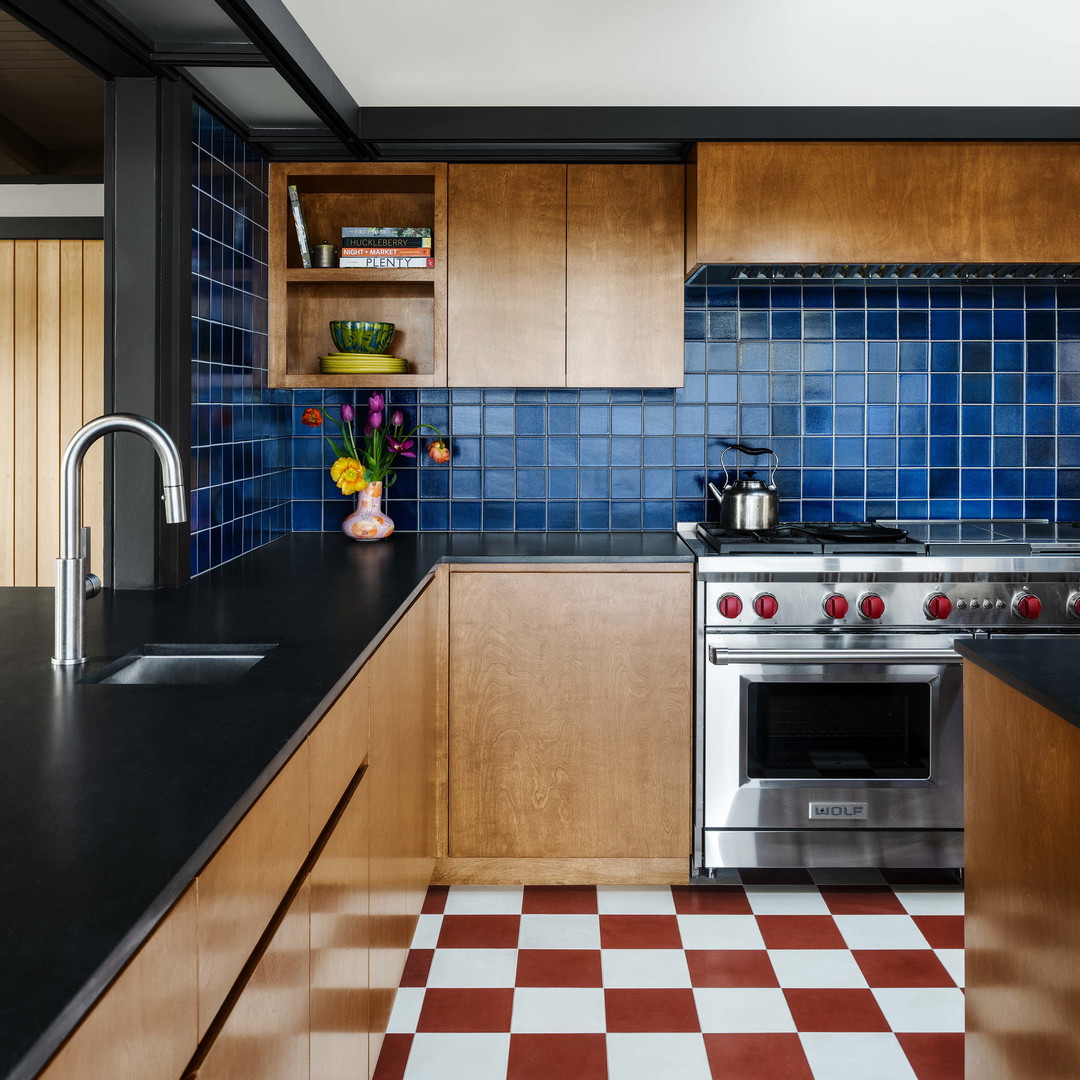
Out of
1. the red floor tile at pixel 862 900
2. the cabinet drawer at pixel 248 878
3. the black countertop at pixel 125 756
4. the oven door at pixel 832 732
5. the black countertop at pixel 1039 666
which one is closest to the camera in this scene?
the black countertop at pixel 125 756

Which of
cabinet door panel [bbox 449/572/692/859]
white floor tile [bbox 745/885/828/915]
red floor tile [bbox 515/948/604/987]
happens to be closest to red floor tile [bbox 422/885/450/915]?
cabinet door panel [bbox 449/572/692/859]

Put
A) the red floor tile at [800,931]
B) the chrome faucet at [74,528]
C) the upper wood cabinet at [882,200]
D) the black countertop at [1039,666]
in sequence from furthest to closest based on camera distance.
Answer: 1. the upper wood cabinet at [882,200]
2. the red floor tile at [800,931]
3. the chrome faucet at [74,528]
4. the black countertop at [1039,666]

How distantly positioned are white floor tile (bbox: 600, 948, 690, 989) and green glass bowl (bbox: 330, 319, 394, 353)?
73.9 inches

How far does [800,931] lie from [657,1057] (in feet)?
2.22

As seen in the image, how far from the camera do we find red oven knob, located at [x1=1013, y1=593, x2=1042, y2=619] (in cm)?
283

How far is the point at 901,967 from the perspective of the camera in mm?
2441

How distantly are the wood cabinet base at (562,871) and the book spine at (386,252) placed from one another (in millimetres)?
1773

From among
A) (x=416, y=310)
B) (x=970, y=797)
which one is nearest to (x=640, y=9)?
(x=416, y=310)

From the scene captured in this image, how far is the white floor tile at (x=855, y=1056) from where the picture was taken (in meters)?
2.03

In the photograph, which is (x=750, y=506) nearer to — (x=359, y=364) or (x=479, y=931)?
(x=359, y=364)

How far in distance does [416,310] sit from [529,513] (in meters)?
0.76

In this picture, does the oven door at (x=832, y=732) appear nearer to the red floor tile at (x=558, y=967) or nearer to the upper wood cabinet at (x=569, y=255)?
the red floor tile at (x=558, y=967)

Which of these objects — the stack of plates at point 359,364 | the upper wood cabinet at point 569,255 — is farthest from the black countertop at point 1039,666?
the stack of plates at point 359,364

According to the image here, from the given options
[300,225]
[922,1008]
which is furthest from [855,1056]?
[300,225]
